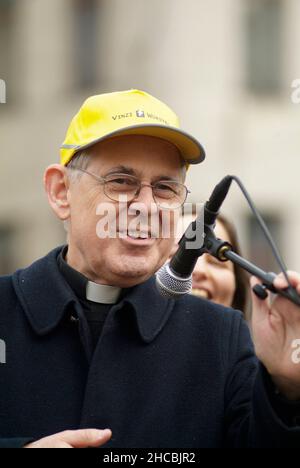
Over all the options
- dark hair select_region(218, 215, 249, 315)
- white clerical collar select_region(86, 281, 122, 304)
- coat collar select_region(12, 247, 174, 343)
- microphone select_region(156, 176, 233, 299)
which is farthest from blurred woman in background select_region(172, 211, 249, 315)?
microphone select_region(156, 176, 233, 299)

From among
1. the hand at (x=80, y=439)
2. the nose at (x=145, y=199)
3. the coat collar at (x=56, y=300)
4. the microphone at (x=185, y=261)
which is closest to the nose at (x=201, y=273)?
the coat collar at (x=56, y=300)

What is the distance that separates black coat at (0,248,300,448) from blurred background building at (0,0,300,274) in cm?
989

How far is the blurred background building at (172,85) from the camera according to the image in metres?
14.1

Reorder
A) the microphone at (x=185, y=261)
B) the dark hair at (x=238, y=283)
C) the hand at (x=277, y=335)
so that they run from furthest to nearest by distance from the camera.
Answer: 1. the dark hair at (x=238, y=283)
2. the microphone at (x=185, y=261)
3. the hand at (x=277, y=335)

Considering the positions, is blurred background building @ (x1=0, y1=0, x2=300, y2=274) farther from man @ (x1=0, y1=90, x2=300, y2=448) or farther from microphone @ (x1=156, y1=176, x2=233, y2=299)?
microphone @ (x1=156, y1=176, x2=233, y2=299)

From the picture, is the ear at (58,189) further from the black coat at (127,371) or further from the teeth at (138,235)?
the teeth at (138,235)

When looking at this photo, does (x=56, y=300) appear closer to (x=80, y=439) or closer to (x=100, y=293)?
(x=100, y=293)

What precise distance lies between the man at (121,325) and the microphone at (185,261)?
0.35m

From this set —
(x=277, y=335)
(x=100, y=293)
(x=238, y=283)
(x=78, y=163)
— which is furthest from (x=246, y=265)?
(x=238, y=283)

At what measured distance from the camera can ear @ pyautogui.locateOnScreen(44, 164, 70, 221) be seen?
3377mm

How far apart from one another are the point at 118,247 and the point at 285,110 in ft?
38.8

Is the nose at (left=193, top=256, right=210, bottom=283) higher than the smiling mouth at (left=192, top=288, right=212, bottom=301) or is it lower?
higher

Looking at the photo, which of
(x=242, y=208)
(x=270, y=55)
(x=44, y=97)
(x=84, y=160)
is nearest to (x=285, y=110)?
(x=270, y=55)

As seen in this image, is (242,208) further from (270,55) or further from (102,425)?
(102,425)
